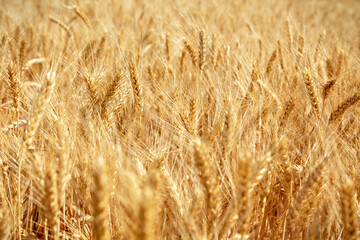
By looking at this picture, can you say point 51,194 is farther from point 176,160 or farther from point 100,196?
point 176,160

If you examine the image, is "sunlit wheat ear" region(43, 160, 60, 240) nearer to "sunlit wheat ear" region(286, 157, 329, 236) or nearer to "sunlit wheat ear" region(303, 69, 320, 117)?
"sunlit wheat ear" region(286, 157, 329, 236)

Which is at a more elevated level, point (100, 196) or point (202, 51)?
point (202, 51)

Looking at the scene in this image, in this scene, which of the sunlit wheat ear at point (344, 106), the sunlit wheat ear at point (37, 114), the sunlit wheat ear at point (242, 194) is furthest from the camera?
the sunlit wheat ear at point (344, 106)

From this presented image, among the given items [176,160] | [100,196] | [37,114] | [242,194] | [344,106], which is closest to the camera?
[100,196]

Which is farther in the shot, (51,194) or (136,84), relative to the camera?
(136,84)

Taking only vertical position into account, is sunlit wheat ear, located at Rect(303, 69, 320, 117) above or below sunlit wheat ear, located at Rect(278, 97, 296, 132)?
above

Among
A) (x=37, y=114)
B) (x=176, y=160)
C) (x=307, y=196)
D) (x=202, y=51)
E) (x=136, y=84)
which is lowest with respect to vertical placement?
(x=307, y=196)

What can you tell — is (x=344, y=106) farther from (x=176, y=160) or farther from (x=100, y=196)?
(x=100, y=196)

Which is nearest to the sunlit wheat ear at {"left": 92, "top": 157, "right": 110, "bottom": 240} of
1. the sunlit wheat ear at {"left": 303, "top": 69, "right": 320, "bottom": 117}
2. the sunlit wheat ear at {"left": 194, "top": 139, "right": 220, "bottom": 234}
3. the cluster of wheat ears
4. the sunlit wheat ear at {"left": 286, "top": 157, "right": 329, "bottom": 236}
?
the cluster of wheat ears

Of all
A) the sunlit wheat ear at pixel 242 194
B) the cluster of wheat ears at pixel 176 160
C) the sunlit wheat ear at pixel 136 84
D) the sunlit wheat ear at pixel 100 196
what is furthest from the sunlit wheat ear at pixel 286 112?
the sunlit wheat ear at pixel 100 196

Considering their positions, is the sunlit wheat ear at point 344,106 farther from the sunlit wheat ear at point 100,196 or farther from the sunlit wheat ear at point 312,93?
the sunlit wheat ear at point 100,196

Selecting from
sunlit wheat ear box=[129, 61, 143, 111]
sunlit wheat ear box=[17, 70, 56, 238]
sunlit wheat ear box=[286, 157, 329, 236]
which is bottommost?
sunlit wheat ear box=[286, 157, 329, 236]

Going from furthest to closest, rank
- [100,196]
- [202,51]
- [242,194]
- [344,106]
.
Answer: [202,51] < [344,106] < [242,194] < [100,196]

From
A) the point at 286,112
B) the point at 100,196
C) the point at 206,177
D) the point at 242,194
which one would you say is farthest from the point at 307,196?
the point at 100,196
